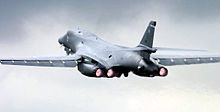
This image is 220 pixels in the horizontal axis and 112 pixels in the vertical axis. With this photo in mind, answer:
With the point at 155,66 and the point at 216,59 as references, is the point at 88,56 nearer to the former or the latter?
the point at 155,66

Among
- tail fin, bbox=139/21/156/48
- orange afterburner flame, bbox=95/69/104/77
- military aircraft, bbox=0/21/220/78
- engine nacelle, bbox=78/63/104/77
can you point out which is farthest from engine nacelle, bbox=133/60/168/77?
engine nacelle, bbox=78/63/104/77

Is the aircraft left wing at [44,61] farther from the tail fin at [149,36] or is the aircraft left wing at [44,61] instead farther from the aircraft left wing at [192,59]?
the aircraft left wing at [192,59]

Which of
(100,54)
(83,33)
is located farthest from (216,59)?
(83,33)

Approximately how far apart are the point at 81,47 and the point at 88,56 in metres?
4.54

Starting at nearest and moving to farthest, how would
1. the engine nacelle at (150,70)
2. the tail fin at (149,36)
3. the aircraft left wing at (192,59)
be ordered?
the tail fin at (149,36) < the engine nacelle at (150,70) < the aircraft left wing at (192,59)

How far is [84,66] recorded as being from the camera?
5594 centimetres

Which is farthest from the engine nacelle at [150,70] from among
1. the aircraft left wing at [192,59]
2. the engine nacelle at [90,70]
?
the aircraft left wing at [192,59]

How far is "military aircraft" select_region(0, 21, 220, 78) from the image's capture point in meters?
51.2

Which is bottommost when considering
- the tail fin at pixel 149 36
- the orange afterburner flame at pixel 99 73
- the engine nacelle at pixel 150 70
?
the orange afterburner flame at pixel 99 73

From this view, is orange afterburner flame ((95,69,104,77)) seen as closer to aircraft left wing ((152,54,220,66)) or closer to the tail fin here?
the tail fin

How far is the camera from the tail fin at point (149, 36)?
50.8 m

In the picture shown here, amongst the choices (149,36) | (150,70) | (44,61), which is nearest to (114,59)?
(150,70)

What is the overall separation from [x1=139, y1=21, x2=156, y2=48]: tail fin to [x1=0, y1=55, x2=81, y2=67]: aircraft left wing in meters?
9.40

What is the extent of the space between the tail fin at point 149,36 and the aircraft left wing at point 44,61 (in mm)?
9396
